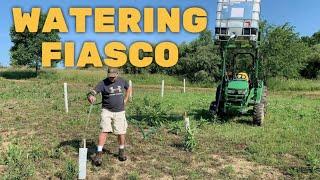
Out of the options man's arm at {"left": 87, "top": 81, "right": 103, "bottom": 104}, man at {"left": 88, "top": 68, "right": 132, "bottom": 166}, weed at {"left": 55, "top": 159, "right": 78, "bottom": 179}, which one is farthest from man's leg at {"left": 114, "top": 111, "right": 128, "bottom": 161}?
weed at {"left": 55, "top": 159, "right": 78, "bottom": 179}

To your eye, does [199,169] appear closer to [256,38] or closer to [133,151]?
[133,151]

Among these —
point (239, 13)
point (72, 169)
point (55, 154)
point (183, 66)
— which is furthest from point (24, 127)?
point (183, 66)

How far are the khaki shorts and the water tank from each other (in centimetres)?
567

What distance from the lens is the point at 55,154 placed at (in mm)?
9438

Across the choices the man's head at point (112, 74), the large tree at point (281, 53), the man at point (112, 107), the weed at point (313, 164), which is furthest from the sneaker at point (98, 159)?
the large tree at point (281, 53)

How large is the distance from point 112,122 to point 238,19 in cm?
612

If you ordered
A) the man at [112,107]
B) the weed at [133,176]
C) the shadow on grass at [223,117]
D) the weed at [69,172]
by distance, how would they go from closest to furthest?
the weed at [69,172]
the weed at [133,176]
the man at [112,107]
the shadow on grass at [223,117]

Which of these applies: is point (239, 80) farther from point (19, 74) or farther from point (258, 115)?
point (19, 74)

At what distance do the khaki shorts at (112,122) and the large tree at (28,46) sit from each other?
4229 cm

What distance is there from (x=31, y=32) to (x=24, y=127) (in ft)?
130

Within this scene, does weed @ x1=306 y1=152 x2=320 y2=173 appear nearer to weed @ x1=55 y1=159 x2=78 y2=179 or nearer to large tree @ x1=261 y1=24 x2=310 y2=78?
Result: weed @ x1=55 y1=159 x2=78 y2=179

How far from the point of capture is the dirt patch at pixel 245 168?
28.0 feet

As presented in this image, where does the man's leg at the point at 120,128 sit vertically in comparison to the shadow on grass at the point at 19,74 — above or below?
above

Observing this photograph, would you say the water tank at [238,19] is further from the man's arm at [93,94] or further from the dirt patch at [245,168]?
the man's arm at [93,94]
